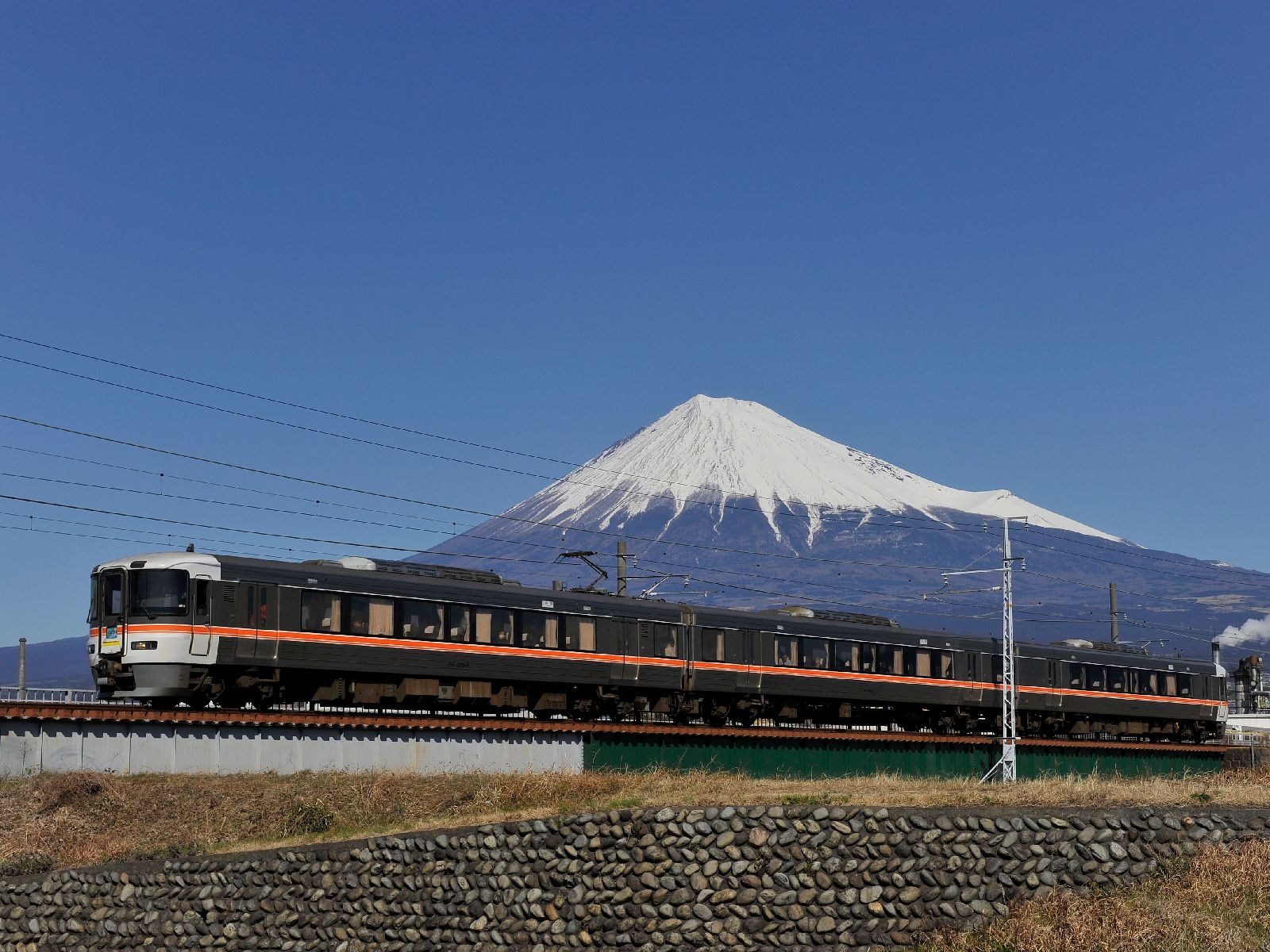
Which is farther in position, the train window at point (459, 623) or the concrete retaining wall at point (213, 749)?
the train window at point (459, 623)

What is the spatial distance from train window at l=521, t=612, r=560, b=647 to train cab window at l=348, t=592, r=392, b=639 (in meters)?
4.95

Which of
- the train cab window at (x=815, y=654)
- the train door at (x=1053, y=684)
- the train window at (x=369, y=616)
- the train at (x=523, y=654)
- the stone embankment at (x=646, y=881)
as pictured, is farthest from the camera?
the train door at (x=1053, y=684)

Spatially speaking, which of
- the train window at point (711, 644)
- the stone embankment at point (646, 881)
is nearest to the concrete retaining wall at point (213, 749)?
the stone embankment at point (646, 881)

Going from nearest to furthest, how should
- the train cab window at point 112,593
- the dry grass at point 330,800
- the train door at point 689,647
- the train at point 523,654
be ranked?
the dry grass at point 330,800, the train at point 523,654, the train cab window at point 112,593, the train door at point 689,647

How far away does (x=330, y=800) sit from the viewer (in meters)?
36.1

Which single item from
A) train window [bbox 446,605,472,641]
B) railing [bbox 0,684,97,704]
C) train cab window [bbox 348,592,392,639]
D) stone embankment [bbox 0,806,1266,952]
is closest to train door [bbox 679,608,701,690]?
train window [bbox 446,605,472,641]

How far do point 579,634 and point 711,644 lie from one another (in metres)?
6.18

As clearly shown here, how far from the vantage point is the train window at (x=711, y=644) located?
174 ft

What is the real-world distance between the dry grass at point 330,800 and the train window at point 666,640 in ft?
39.5

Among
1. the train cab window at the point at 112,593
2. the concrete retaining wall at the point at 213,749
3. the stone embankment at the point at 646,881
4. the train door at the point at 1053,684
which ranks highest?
the train cab window at the point at 112,593

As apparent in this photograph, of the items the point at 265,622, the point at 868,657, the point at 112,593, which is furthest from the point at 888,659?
the point at 112,593

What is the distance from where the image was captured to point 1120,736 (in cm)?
7369

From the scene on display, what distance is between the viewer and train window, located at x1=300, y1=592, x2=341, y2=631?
41.8m

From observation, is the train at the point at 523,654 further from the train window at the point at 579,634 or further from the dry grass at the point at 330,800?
the dry grass at the point at 330,800
